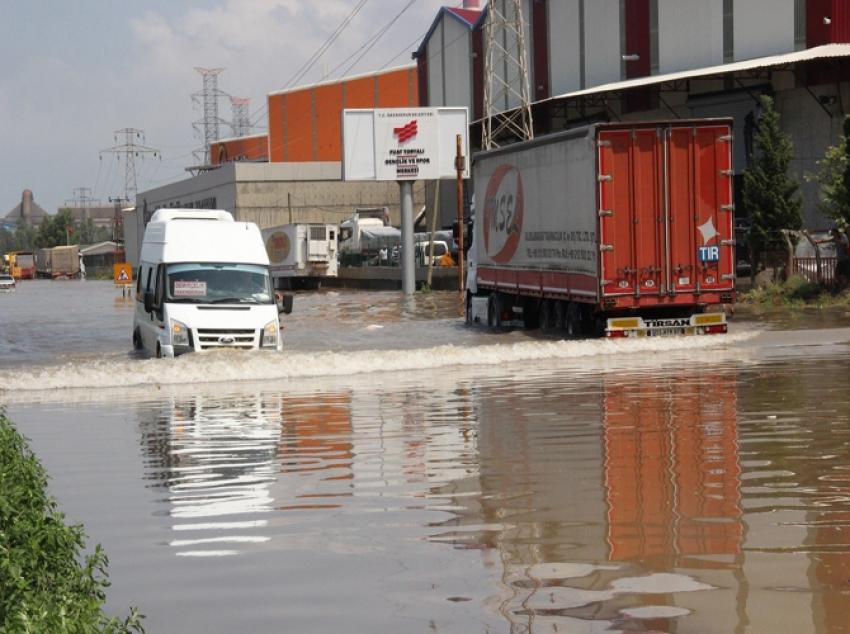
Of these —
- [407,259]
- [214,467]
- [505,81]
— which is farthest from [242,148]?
[214,467]

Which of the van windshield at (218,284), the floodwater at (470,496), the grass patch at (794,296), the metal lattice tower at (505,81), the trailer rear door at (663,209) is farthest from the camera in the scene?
the metal lattice tower at (505,81)

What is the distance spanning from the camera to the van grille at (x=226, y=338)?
24.3m

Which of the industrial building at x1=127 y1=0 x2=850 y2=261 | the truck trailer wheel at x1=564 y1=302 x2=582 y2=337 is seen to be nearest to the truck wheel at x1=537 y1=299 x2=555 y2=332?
the truck trailer wheel at x1=564 y1=302 x2=582 y2=337

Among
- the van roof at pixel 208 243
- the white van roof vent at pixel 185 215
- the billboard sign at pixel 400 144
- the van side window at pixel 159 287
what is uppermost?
the billboard sign at pixel 400 144

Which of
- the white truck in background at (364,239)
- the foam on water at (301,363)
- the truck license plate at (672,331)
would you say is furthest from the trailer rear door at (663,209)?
the white truck in background at (364,239)

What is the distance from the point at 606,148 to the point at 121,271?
165 feet

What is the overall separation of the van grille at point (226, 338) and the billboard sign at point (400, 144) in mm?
42629

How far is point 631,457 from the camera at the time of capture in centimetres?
1208

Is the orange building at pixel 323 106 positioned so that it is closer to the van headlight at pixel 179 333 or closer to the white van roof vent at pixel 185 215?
the white van roof vent at pixel 185 215

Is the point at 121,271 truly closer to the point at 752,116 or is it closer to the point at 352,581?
the point at 752,116

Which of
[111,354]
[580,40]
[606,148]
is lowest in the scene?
[111,354]

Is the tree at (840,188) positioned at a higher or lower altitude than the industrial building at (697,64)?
lower

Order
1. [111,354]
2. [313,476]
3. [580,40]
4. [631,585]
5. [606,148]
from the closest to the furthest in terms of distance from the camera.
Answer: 1. [631,585]
2. [313,476]
3. [606,148]
4. [111,354]
5. [580,40]

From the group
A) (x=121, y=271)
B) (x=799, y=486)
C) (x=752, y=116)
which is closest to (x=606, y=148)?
(x=799, y=486)
